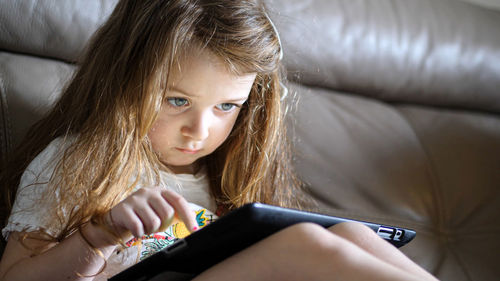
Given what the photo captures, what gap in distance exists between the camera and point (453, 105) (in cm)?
143

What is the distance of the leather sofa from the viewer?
1021mm

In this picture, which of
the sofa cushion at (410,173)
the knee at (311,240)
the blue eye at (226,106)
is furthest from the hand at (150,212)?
the sofa cushion at (410,173)

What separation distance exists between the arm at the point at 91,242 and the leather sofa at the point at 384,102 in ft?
0.92

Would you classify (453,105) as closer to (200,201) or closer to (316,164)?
(316,164)

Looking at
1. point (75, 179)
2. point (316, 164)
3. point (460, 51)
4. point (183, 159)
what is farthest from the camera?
point (460, 51)

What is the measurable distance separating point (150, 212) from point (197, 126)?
8.1 inches

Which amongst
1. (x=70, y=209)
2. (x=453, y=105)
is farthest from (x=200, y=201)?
(x=453, y=105)

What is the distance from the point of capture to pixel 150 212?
0.64m

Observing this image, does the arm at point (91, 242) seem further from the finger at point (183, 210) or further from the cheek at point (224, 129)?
the cheek at point (224, 129)

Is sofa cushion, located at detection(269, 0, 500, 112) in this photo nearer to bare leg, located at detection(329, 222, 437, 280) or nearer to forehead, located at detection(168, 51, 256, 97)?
forehead, located at detection(168, 51, 256, 97)

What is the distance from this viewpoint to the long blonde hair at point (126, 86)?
0.77 m

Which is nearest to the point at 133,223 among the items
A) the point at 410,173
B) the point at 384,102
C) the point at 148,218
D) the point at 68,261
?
the point at 148,218

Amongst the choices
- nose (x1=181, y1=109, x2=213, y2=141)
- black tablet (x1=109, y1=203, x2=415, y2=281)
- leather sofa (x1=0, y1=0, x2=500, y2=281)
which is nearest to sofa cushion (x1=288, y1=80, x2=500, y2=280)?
leather sofa (x1=0, y1=0, x2=500, y2=281)

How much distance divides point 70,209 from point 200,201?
10.5 inches
